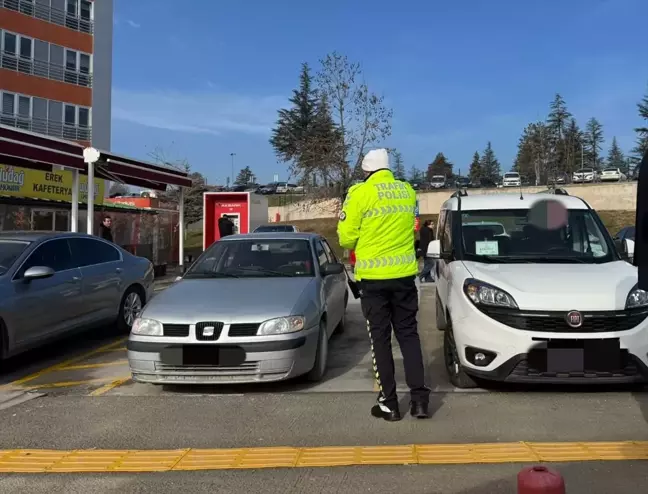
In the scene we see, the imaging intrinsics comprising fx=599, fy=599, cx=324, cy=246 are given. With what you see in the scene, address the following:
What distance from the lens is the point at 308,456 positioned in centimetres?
394

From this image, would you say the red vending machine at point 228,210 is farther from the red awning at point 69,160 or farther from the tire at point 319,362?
the tire at point 319,362

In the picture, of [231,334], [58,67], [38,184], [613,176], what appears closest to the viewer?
[231,334]

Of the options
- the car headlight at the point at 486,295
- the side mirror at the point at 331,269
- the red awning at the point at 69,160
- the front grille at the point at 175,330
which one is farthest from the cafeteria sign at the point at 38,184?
the car headlight at the point at 486,295

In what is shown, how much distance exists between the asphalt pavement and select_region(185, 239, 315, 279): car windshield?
126 centimetres

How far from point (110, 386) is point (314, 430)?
245cm

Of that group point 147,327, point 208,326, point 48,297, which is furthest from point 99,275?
point 208,326

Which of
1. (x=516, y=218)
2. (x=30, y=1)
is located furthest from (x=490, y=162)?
(x=516, y=218)

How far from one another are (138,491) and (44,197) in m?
16.7

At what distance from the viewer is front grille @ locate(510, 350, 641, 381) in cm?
464

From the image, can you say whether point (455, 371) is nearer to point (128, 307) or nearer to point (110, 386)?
point (110, 386)

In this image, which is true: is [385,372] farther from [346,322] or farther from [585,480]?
[346,322]

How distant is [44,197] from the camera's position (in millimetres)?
18203

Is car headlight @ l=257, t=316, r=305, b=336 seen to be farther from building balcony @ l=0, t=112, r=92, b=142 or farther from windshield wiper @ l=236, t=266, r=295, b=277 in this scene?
building balcony @ l=0, t=112, r=92, b=142

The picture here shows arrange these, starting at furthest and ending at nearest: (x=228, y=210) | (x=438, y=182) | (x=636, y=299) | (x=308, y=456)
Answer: (x=438, y=182) < (x=228, y=210) < (x=636, y=299) < (x=308, y=456)
